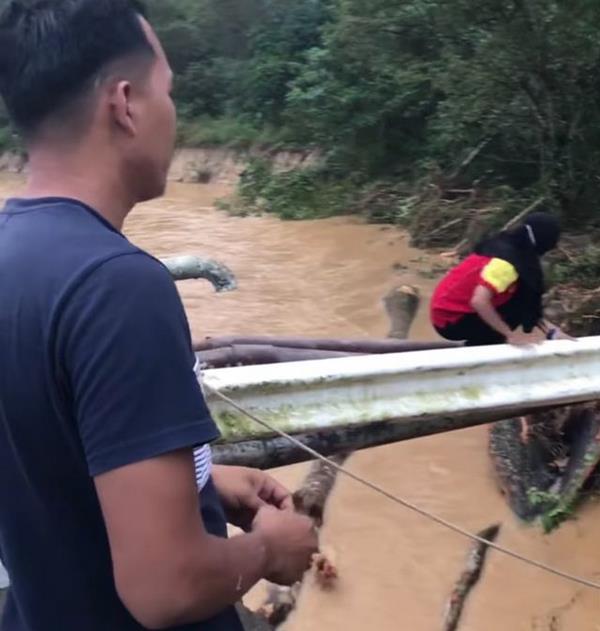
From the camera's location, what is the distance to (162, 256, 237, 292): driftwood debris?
359cm

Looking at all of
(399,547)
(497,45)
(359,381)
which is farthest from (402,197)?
(359,381)

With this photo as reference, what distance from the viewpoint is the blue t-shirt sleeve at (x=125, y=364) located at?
Result: 1093 mm

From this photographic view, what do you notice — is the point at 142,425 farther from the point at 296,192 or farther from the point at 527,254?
the point at 296,192

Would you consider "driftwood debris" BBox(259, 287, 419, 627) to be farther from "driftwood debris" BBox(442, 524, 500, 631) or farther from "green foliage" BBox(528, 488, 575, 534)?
"green foliage" BBox(528, 488, 575, 534)

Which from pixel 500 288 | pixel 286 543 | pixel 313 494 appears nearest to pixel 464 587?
pixel 313 494

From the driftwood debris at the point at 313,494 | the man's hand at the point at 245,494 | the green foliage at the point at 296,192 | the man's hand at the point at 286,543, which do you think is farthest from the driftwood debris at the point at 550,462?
the green foliage at the point at 296,192

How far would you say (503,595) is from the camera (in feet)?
16.2

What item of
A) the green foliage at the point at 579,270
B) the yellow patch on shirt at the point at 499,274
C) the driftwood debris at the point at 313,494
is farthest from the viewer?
the green foliage at the point at 579,270

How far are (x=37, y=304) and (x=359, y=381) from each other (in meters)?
1.88

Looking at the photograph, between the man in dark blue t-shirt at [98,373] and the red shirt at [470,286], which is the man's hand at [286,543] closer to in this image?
the man in dark blue t-shirt at [98,373]

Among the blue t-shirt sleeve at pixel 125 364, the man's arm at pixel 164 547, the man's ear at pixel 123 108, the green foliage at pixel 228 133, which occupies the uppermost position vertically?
the man's ear at pixel 123 108

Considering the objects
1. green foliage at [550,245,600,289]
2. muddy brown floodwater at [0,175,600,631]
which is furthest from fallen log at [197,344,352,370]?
green foliage at [550,245,600,289]

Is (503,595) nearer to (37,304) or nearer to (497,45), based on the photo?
(37,304)

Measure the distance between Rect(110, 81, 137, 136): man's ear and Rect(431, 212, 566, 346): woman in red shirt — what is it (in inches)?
140
